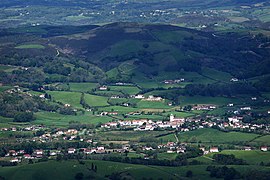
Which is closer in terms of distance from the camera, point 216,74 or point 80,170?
point 80,170

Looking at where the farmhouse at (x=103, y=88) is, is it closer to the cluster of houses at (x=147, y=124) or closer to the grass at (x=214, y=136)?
the cluster of houses at (x=147, y=124)

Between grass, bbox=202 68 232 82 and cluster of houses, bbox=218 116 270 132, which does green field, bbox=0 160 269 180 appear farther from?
grass, bbox=202 68 232 82

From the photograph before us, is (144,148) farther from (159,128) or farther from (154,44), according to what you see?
(154,44)

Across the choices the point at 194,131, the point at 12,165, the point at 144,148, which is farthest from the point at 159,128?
the point at 12,165

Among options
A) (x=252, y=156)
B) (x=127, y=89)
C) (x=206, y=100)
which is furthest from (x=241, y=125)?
(x=127, y=89)

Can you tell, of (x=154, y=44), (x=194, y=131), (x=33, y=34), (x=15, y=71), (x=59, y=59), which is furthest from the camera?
(x=33, y=34)

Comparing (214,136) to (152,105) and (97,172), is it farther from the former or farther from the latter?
(97,172)

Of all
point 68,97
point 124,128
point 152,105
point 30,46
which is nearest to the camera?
point 124,128

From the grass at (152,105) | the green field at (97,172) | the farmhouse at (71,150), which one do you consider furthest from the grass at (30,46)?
the green field at (97,172)
